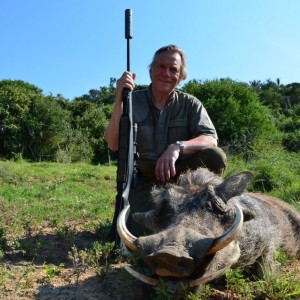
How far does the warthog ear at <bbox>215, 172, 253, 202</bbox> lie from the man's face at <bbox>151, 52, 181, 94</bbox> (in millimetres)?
1397

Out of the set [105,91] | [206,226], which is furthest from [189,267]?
[105,91]

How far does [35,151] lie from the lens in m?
17.8

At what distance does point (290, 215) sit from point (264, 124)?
15429 mm

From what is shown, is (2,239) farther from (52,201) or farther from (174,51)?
(174,51)

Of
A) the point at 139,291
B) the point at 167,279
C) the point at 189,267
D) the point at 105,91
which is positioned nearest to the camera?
the point at 189,267

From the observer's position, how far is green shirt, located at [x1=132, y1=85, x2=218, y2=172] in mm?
4000

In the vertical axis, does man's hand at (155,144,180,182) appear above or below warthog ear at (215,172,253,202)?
above

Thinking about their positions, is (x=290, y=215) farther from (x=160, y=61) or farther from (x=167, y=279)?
(x=167, y=279)

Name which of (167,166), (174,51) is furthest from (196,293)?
(174,51)

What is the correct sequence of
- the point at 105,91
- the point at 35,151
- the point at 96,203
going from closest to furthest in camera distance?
the point at 96,203, the point at 35,151, the point at 105,91

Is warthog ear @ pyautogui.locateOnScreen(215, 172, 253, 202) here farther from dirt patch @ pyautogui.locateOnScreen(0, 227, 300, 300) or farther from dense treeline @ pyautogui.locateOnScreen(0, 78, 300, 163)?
dense treeline @ pyautogui.locateOnScreen(0, 78, 300, 163)

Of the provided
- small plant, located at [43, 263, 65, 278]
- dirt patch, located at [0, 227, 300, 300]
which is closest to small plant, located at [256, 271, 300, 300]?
dirt patch, located at [0, 227, 300, 300]

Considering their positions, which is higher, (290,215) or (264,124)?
(264,124)

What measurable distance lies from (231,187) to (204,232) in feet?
→ 1.78
